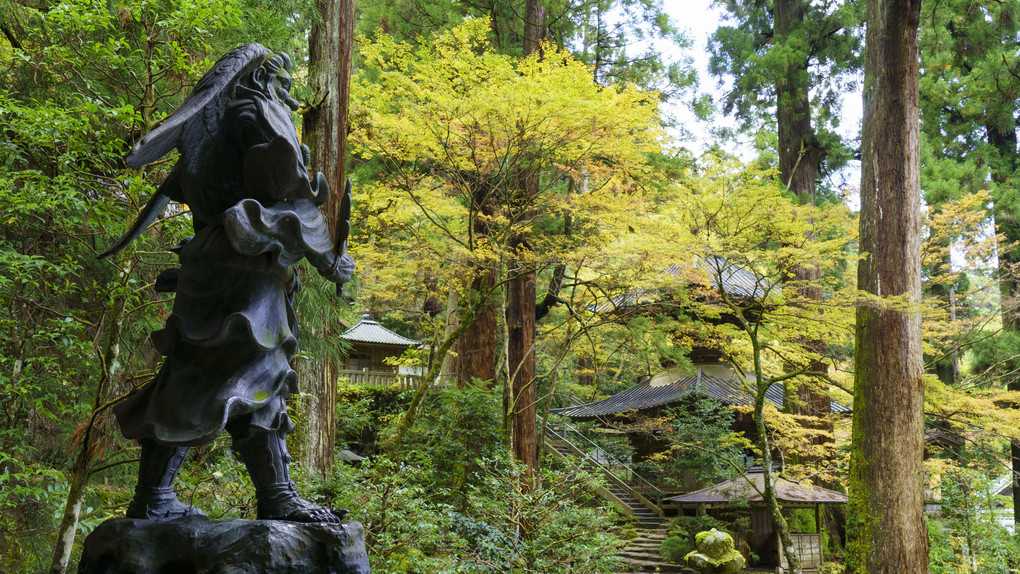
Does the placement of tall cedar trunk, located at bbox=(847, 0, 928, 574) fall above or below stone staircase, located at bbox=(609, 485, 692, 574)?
above

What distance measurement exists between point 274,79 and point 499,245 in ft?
22.3

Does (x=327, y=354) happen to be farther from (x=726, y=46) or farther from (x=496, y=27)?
(x=726, y=46)

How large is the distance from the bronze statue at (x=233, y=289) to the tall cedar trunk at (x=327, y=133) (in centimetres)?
399

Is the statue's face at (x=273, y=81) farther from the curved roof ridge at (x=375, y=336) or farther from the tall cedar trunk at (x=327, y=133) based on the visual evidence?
the curved roof ridge at (x=375, y=336)

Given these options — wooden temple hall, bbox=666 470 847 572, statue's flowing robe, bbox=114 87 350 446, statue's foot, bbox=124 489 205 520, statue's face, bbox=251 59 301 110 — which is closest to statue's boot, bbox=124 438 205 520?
statue's foot, bbox=124 489 205 520

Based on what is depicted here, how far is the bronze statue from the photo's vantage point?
2.27 metres

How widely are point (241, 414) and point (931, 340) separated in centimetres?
1200

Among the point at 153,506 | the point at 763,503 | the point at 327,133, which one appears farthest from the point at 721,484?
the point at 153,506

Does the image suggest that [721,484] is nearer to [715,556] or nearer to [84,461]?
[715,556]

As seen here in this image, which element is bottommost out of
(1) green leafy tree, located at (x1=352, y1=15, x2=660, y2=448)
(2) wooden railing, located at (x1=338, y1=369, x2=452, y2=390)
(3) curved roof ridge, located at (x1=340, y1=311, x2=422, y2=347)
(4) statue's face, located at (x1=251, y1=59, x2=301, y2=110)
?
(2) wooden railing, located at (x1=338, y1=369, x2=452, y2=390)

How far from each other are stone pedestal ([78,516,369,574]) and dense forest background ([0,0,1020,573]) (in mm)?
1364

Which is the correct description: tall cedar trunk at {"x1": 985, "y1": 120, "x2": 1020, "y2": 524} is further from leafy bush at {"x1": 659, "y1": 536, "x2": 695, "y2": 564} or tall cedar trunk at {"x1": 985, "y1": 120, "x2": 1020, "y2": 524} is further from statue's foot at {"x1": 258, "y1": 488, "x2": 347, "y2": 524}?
statue's foot at {"x1": 258, "y1": 488, "x2": 347, "y2": 524}

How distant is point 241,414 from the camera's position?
232 cm

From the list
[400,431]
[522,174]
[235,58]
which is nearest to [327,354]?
[400,431]
